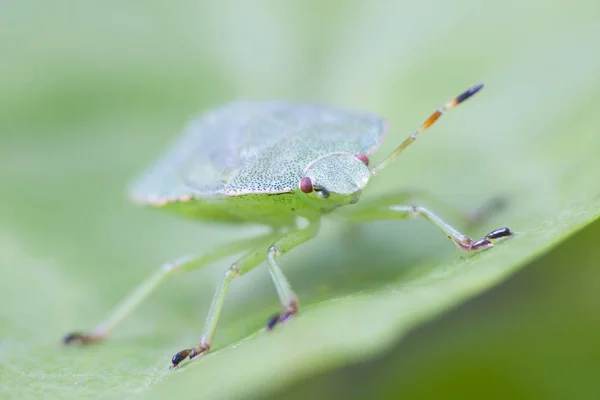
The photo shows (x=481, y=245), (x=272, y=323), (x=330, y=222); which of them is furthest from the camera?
(x=330, y=222)

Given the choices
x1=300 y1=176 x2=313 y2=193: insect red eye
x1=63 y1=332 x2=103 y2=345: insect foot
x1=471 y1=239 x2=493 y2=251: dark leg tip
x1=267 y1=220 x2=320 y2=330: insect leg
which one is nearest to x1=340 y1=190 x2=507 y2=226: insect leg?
x1=267 y1=220 x2=320 y2=330: insect leg

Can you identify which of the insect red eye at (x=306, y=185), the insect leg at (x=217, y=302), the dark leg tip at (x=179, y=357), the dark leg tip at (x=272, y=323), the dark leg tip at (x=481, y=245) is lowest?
the dark leg tip at (x=272, y=323)

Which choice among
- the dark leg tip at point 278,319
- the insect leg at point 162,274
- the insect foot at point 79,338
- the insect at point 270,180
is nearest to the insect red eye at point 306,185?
the insect at point 270,180

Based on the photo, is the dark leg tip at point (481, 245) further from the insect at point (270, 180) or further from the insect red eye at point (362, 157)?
the insect red eye at point (362, 157)

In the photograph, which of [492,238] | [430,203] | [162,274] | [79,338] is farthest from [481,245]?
[79,338]

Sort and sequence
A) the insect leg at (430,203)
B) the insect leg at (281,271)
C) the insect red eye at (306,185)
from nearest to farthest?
the insect leg at (281,271)
the insect red eye at (306,185)
the insect leg at (430,203)

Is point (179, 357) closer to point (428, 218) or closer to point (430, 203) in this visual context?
point (428, 218)

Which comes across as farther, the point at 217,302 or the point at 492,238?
the point at 217,302

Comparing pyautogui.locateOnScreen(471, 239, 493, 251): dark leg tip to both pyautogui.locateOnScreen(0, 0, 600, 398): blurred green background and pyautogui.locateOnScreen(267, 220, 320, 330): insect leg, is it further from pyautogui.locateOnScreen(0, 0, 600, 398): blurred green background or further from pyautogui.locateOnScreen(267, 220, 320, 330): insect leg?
pyautogui.locateOnScreen(267, 220, 320, 330): insect leg

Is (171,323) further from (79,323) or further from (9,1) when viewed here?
(9,1)
